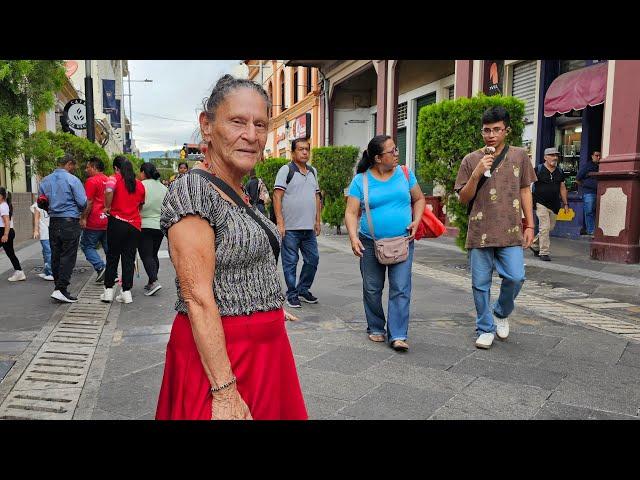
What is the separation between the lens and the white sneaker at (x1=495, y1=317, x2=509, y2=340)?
180 inches

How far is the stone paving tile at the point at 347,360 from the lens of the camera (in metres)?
3.88

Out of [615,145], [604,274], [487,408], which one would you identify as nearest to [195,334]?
[487,408]

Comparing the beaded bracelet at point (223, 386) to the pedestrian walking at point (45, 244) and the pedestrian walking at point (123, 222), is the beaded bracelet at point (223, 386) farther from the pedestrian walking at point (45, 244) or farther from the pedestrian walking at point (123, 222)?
the pedestrian walking at point (45, 244)

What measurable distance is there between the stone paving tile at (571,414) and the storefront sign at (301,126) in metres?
21.1

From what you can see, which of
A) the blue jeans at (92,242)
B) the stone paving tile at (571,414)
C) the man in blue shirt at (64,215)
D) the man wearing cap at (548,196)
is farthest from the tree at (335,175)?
the stone paving tile at (571,414)

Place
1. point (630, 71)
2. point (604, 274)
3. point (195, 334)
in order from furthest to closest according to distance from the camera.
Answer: point (630, 71) → point (604, 274) → point (195, 334)

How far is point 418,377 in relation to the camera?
12.1 ft

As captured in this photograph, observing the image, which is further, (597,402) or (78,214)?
(78,214)

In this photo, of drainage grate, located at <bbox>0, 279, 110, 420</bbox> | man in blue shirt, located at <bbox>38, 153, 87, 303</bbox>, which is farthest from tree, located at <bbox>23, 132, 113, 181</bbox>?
drainage grate, located at <bbox>0, 279, 110, 420</bbox>

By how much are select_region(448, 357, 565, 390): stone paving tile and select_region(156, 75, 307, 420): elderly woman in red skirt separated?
7.88ft
